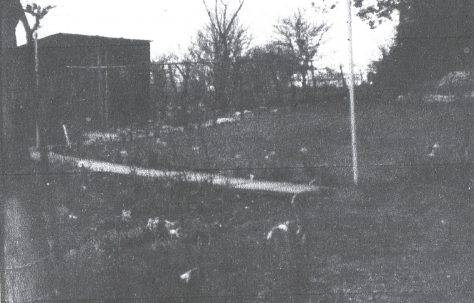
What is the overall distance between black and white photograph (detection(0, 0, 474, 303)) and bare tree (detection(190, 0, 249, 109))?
0.10 ft

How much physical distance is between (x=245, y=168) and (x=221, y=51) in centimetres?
304

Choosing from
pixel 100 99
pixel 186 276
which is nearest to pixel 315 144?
pixel 186 276

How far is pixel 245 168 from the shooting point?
15.3 ft

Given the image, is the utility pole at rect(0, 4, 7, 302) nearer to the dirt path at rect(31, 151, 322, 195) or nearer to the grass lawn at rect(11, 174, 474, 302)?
the grass lawn at rect(11, 174, 474, 302)

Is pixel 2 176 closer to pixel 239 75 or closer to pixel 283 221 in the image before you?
pixel 283 221

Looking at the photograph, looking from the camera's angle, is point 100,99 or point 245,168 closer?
point 245,168

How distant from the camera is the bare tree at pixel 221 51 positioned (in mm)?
7074

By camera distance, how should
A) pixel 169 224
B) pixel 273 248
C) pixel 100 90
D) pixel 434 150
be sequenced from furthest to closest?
1. pixel 100 90
2. pixel 434 150
3. pixel 169 224
4. pixel 273 248

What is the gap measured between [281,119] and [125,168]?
2.25 metres

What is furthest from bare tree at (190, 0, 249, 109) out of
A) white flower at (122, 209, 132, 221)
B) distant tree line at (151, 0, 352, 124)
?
white flower at (122, 209, 132, 221)

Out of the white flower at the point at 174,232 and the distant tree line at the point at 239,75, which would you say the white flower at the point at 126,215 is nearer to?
the white flower at the point at 174,232

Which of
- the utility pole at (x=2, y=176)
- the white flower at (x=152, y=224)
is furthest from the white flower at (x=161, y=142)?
the utility pole at (x=2, y=176)

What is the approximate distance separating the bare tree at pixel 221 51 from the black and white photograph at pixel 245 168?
0.03 meters

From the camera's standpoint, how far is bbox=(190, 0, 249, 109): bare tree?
23.2 ft
